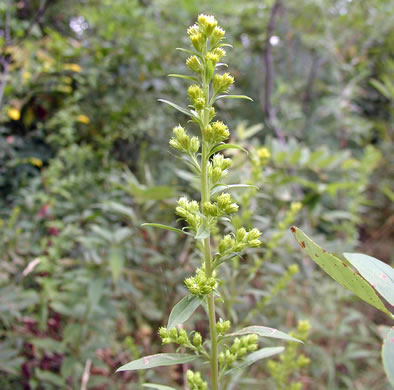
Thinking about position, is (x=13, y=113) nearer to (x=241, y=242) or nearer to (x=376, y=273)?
(x=241, y=242)

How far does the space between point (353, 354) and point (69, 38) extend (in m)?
2.57

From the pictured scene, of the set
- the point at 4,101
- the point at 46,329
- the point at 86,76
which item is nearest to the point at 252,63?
the point at 86,76

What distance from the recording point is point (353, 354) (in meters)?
1.68

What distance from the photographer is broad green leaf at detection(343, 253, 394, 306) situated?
1.45 ft

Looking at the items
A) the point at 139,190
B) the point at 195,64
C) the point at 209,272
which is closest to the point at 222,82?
the point at 195,64

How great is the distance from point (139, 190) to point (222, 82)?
34.2 inches

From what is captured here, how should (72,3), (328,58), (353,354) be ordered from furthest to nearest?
(328,58) → (72,3) → (353,354)

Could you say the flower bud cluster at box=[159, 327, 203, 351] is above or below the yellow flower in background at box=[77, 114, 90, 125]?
below

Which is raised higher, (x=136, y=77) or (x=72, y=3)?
(x=72, y=3)

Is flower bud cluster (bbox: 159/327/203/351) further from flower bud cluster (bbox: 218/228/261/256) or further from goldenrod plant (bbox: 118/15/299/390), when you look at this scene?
flower bud cluster (bbox: 218/228/261/256)

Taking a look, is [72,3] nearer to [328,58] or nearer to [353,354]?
[328,58]

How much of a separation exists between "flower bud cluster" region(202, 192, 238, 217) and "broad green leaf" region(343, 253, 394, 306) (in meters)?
0.20

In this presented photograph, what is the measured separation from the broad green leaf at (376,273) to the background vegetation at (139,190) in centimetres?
55

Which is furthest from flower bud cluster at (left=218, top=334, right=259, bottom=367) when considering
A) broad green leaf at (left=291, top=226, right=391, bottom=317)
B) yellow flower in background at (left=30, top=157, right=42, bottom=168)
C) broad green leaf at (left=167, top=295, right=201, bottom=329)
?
yellow flower in background at (left=30, top=157, right=42, bottom=168)
